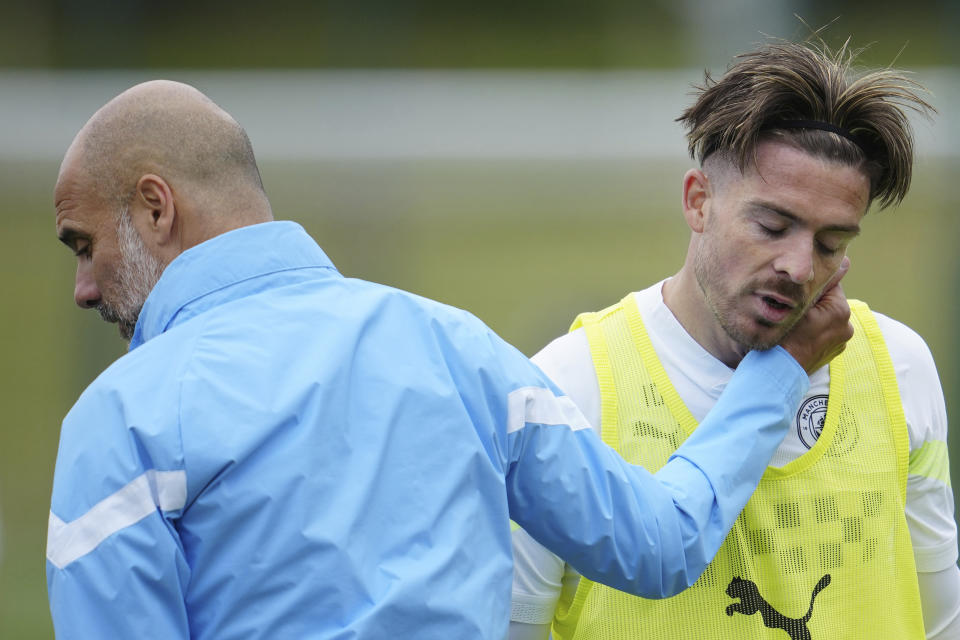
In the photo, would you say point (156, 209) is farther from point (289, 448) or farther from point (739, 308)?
point (739, 308)

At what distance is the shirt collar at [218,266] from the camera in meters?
1.53

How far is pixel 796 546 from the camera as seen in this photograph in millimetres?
1887

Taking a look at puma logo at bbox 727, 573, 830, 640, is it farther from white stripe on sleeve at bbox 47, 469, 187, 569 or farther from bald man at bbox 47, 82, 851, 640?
white stripe on sleeve at bbox 47, 469, 187, 569

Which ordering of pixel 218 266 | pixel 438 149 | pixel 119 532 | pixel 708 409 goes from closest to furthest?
pixel 119 532 < pixel 218 266 < pixel 708 409 < pixel 438 149

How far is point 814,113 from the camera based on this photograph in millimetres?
1924

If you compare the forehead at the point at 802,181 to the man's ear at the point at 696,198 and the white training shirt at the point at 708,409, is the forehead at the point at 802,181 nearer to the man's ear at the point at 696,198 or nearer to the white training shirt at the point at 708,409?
the man's ear at the point at 696,198

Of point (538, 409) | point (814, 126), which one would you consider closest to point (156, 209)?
point (538, 409)

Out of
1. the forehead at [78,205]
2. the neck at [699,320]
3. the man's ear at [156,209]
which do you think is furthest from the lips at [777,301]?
the forehead at [78,205]

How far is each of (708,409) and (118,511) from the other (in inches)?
42.5

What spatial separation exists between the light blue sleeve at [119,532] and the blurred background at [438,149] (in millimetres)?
4000

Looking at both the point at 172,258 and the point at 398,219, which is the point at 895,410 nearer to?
the point at 172,258

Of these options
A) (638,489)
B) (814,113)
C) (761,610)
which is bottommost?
(761,610)

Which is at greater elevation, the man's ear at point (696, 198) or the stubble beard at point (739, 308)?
the man's ear at point (696, 198)

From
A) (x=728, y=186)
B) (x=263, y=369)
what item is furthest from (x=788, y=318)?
(x=263, y=369)
